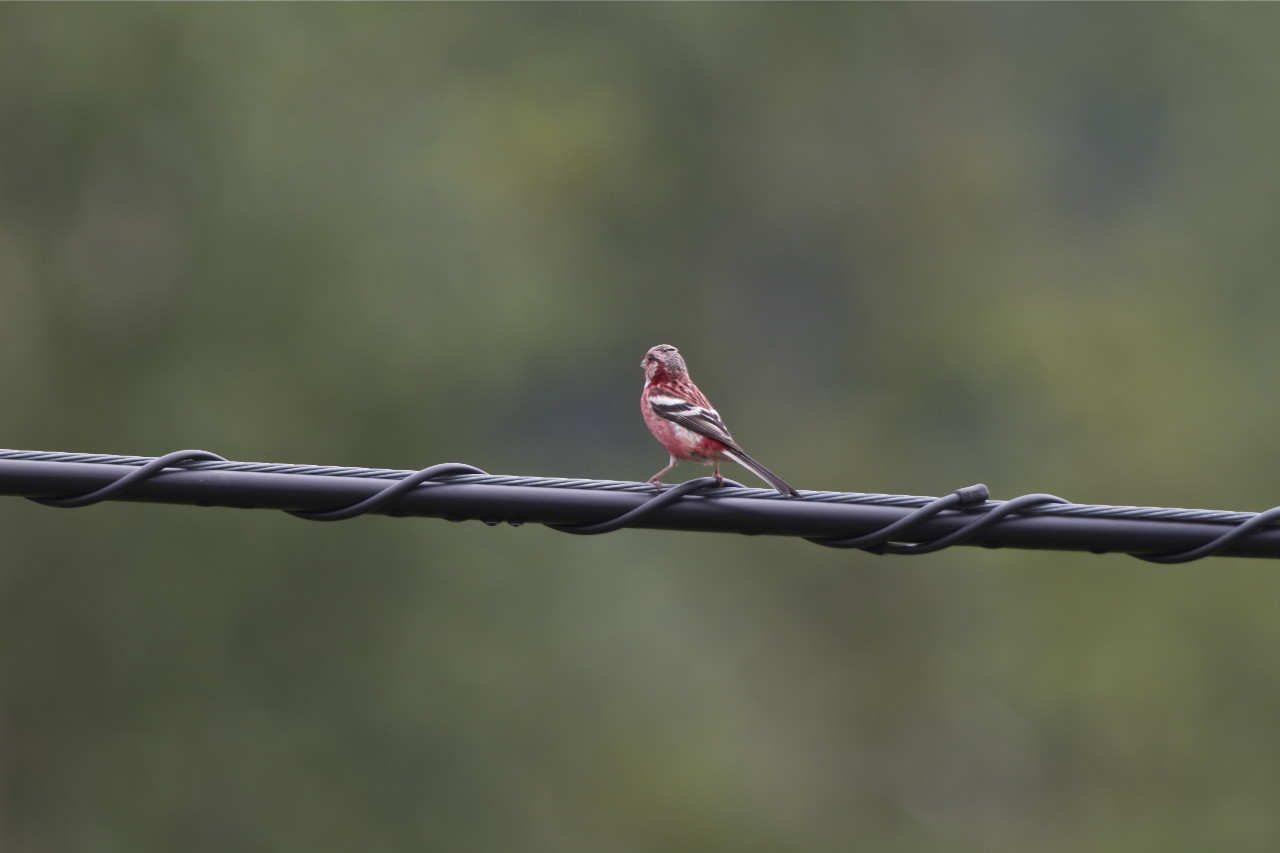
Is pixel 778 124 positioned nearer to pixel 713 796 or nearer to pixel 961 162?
pixel 961 162

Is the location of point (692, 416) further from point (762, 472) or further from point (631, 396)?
point (631, 396)

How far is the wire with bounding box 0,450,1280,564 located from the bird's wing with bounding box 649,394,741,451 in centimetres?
278

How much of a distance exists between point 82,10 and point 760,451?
53.4ft

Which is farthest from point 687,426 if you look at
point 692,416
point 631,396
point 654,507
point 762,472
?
point 631,396

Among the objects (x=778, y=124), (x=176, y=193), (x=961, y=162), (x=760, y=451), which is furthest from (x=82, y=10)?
(x=961, y=162)

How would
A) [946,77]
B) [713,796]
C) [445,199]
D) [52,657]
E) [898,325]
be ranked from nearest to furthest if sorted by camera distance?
[52,657], [445,199], [713,796], [898,325], [946,77]

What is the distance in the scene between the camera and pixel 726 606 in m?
30.5

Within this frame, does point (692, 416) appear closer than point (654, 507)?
No

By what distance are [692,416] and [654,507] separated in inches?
137

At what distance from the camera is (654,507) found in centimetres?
502

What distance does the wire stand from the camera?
4.87m

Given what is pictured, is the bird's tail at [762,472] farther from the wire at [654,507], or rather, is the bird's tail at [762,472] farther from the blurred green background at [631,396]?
the blurred green background at [631,396]

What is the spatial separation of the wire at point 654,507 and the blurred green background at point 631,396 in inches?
591

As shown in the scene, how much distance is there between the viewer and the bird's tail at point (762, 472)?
5722 mm
